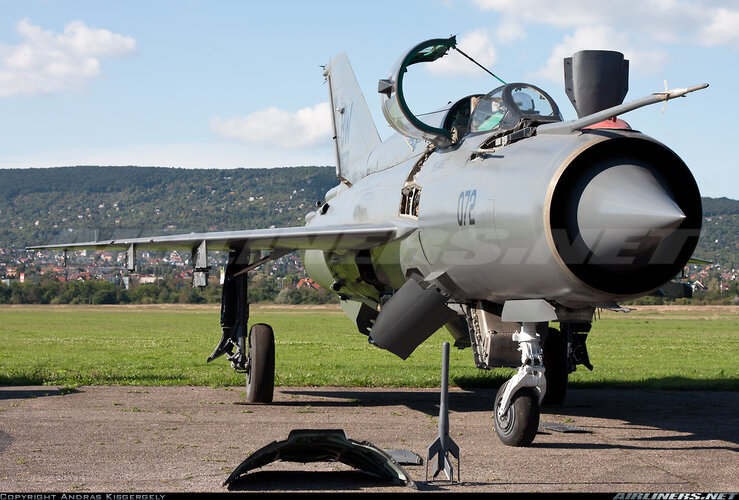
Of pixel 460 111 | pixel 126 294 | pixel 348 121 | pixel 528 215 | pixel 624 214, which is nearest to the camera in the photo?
pixel 624 214

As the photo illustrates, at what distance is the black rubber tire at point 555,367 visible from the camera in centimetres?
1345

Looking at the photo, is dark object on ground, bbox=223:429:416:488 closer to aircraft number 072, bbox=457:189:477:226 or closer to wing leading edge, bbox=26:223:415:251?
aircraft number 072, bbox=457:189:477:226

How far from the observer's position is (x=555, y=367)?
1359 centimetres

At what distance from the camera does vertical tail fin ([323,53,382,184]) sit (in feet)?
55.2

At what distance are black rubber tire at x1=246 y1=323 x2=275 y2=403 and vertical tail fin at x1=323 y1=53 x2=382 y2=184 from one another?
12.2 ft

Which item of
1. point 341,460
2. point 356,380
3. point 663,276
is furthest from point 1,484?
point 356,380

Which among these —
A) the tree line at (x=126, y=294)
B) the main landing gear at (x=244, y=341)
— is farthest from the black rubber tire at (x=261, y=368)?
the tree line at (x=126, y=294)

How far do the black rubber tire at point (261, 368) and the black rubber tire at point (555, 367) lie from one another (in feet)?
14.1

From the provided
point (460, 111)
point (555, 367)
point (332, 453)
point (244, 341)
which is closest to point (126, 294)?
point (244, 341)

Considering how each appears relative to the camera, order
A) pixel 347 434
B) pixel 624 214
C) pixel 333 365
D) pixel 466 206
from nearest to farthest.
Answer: pixel 624 214 < pixel 466 206 < pixel 347 434 < pixel 333 365

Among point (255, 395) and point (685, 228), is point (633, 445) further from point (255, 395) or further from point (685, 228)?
point (255, 395)

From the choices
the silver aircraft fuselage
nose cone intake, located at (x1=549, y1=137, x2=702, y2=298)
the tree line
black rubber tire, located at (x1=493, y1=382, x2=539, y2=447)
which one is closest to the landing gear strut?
black rubber tire, located at (x1=493, y1=382, x2=539, y2=447)

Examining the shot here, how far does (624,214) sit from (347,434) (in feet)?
14.1

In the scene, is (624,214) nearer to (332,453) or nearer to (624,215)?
(624,215)
